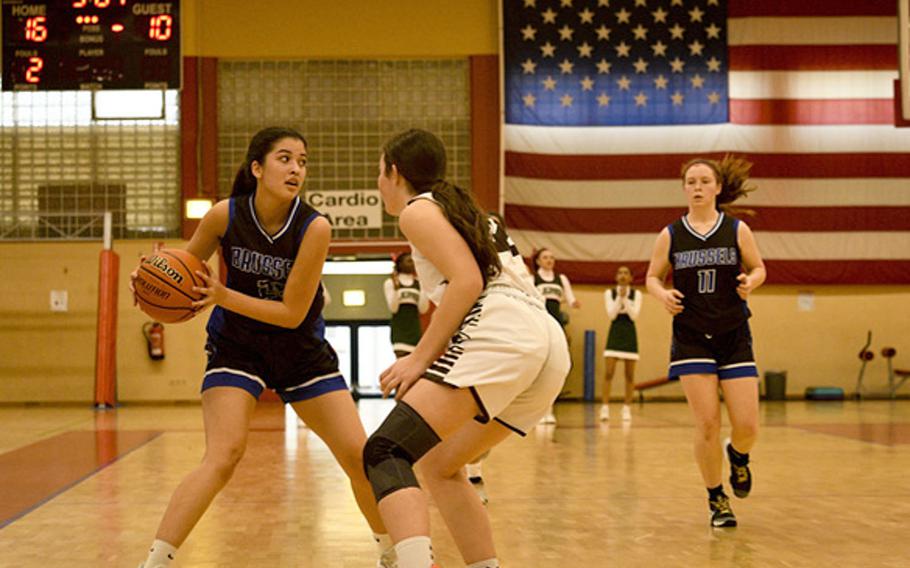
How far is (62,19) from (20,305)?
16.1 feet

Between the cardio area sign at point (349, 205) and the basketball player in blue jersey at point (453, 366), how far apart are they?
1282cm

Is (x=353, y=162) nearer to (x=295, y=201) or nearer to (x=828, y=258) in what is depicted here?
(x=828, y=258)

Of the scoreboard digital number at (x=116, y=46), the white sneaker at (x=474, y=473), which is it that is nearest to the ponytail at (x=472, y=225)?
the white sneaker at (x=474, y=473)

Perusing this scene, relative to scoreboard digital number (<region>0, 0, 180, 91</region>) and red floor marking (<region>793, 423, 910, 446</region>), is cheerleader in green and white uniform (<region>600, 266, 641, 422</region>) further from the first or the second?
scoreboard digital number (<region>0, 0, 180, 91</region>)

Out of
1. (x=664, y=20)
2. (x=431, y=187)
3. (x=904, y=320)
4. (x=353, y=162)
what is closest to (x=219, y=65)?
(x=353, y=162)

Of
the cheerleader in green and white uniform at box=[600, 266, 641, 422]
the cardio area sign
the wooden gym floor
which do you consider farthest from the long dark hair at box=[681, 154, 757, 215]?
the cardio area sign

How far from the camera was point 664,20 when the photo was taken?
638 inches

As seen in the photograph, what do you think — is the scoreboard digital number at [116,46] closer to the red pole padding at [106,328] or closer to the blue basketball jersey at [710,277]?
the red pole padding at [106,328]

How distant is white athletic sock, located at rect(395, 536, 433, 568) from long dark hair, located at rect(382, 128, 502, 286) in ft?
2.72

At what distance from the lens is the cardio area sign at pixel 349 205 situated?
16.2m

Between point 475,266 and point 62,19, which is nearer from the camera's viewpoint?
point 475,266

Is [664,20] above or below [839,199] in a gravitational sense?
above

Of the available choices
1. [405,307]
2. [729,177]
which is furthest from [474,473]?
[405,307]

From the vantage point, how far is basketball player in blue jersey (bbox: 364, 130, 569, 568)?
314 centimetres
